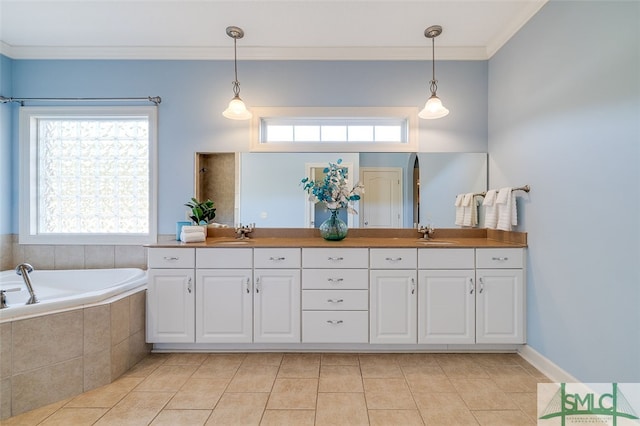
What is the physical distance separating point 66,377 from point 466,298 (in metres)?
2.67

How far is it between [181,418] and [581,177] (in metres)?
2.61

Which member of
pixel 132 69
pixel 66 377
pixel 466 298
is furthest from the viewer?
pixel 132 69

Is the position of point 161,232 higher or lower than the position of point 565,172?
lower

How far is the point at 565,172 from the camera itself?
1829 millimetres

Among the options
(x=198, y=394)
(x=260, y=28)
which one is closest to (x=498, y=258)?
(x=198, y=394)

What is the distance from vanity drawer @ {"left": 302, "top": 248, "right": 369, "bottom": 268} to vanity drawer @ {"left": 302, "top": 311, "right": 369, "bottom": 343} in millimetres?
350

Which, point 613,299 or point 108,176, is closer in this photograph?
point 613,299

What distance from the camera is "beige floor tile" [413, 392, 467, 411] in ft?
5.52

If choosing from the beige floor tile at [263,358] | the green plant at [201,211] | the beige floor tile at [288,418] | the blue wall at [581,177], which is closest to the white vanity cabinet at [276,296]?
the beige floor tile at [263,358]

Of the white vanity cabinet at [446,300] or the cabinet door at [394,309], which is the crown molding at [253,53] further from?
the cabinet door at [394,309]

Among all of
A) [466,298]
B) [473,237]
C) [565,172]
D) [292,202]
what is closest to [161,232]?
[292,202]

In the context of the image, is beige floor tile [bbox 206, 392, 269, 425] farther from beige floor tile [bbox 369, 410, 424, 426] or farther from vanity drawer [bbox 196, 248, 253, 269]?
vanity drawer [bbox 196, 248, 253, 269]

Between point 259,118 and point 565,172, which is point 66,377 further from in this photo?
point 565,172

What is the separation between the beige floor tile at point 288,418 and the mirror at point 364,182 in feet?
4.84
